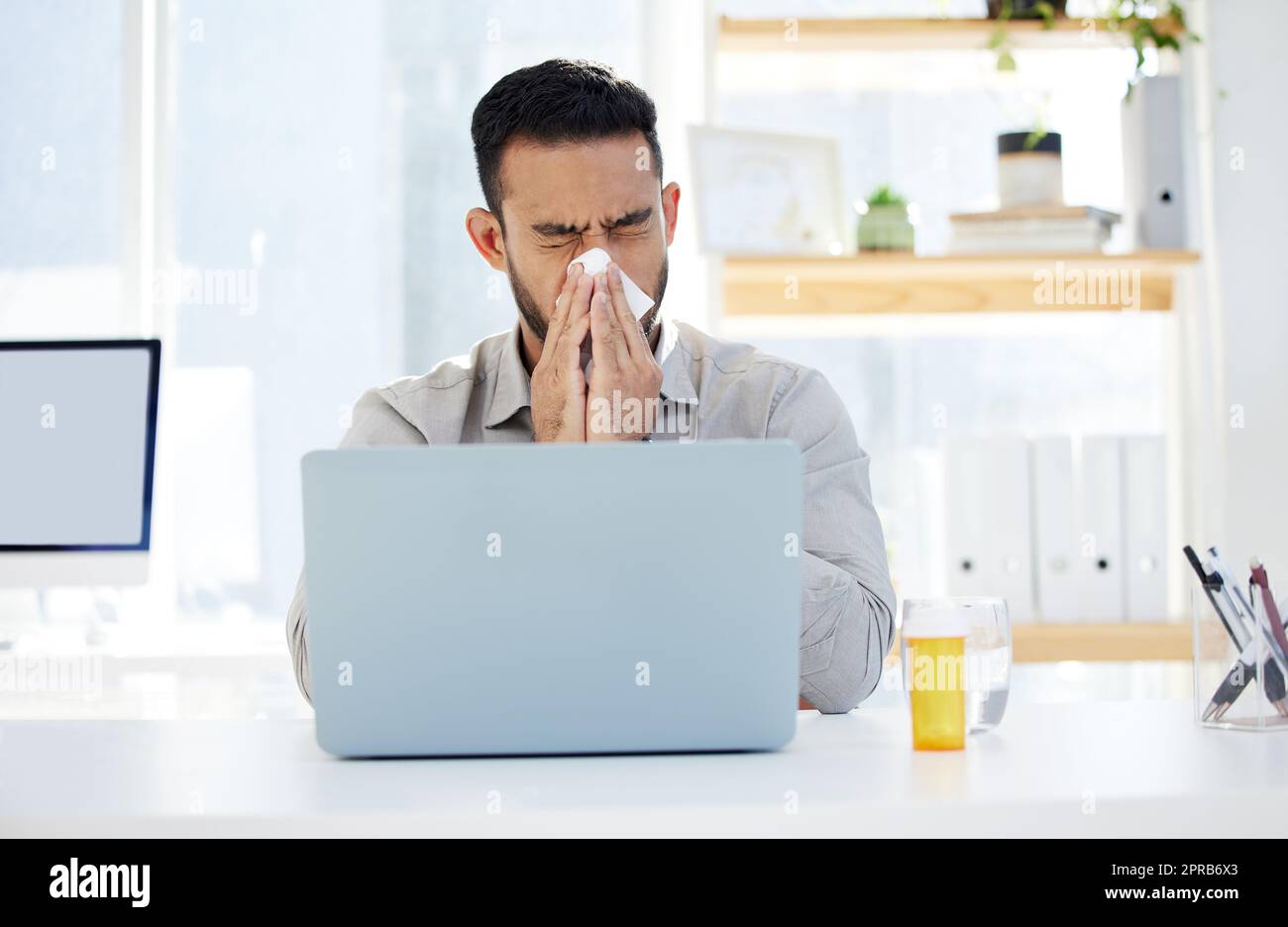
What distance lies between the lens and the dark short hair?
1.65 meters

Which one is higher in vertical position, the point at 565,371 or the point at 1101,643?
the point at 565,371

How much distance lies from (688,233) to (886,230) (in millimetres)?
420

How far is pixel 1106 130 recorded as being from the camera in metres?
2.63

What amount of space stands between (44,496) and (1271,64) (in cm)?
225

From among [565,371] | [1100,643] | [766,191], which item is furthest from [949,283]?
[565,371]

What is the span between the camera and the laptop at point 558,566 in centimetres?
86

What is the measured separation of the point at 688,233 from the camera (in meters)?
2.65

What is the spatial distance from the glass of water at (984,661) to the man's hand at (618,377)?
58 cm

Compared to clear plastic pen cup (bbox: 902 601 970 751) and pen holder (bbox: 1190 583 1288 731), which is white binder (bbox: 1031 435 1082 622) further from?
clear plastic pen cup (bbox: 902 601 970 751)

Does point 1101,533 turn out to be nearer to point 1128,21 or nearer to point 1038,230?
point 1038,230

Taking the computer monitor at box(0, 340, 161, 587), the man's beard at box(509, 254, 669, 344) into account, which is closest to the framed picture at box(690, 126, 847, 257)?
the man's beard at box(509, 254, 669, 344)

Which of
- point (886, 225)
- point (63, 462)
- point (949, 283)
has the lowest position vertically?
point (63, 462)

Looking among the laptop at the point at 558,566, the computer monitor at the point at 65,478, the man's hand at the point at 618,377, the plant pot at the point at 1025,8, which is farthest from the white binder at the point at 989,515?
the laptop at the point at 558,566

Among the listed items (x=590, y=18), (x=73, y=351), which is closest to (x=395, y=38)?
(x=590, y=18)
